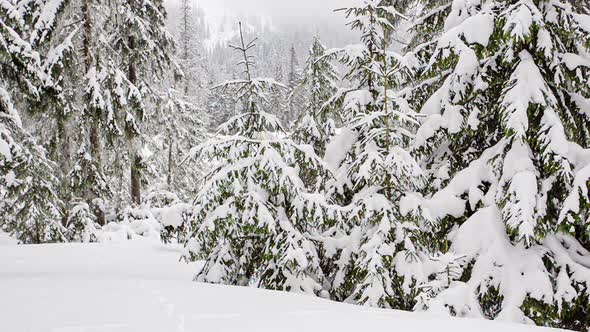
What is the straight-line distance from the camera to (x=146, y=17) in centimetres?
1534

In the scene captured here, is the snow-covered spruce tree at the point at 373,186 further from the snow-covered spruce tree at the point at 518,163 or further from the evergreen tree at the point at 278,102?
the evergreen tree at the point at 278,102

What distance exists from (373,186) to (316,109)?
11656mm

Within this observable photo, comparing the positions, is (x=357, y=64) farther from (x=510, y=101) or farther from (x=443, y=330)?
(x=443, y=330)

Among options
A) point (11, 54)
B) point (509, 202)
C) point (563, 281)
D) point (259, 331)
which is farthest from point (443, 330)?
point (11, 54)

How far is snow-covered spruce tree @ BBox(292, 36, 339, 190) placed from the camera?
24.6ft

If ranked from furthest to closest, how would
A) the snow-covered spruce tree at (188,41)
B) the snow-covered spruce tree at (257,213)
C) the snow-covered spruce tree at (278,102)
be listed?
1. the snow-covered spruce tree at (188,41)
2. the snow-covered spruce tree at (278,102)
3. the snow-covered spruce tree at (257,213)

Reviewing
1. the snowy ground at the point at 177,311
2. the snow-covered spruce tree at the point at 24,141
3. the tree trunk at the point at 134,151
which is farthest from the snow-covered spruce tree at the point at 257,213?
the tree trunk at the point at 134,151

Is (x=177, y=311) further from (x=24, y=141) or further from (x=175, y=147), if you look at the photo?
(x=175, y=147)

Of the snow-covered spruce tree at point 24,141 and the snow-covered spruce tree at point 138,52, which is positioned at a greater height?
the snow-covered spruce tree at point 138,52

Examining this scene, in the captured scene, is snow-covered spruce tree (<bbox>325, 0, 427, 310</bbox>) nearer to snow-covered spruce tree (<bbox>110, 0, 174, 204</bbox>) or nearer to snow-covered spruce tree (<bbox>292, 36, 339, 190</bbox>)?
snow-covered spruce tree (<bbox>292, 36, 339, 190</bbox>)

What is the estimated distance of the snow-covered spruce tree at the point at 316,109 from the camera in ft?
24.6

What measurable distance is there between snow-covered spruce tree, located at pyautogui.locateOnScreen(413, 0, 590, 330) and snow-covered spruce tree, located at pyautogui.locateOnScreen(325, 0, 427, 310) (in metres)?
0.45

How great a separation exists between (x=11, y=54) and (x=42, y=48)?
223 inches

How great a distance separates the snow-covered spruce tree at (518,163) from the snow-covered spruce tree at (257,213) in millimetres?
1774
